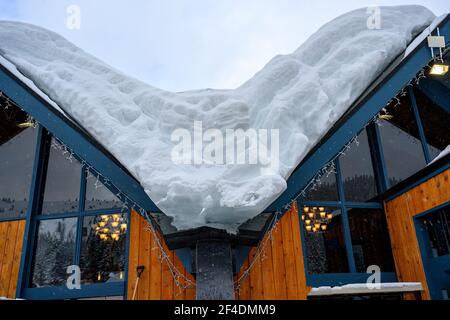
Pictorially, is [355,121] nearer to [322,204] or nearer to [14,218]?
[322,204]

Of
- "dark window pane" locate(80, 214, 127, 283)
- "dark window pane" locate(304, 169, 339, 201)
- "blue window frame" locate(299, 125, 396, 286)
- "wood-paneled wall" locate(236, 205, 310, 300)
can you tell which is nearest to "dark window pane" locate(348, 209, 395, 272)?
"blue window frame" locate(299, 125, 396, 286)

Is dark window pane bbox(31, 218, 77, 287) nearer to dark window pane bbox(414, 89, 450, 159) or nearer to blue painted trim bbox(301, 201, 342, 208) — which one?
blue painted trim bbox(301, 201, 342, 208)

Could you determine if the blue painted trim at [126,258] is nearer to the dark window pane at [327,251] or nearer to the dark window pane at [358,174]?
the dark window pane at [327,251]

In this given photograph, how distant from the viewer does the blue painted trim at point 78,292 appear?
4930 mm

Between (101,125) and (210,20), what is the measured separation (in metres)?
6.13

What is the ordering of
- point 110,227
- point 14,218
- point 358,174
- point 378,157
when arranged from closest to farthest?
point 110,227
point 14,218
point 358,174
point 378,157

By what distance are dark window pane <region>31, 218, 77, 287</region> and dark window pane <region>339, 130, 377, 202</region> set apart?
13.2 ft

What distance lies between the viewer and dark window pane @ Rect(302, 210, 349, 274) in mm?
5086

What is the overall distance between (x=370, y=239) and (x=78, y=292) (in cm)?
407

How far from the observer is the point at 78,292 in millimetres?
4984

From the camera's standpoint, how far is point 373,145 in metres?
6.14

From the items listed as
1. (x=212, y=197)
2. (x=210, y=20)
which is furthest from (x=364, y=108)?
(x=210, y=20)

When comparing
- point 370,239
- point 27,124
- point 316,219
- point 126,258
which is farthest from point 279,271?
point 27,124

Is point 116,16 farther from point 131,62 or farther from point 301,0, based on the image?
point 301,0
